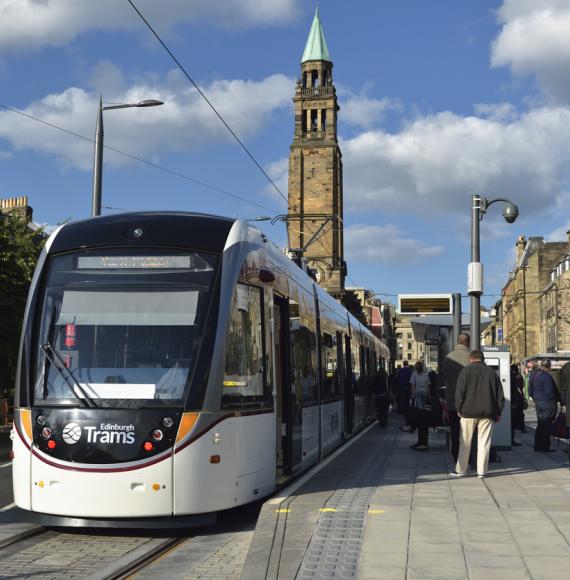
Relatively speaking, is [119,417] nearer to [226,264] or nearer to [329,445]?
[226,264]

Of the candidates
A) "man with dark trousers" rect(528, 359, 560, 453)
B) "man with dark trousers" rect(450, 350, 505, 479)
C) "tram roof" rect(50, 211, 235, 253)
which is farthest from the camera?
"man with dark trousers" rect(528, 359, 560, 453)

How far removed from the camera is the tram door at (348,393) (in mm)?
19297

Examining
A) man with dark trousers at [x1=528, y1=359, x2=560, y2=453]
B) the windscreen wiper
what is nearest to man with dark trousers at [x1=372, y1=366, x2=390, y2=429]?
man with dark trousers at [x1=528, y1=359, x2=560, y2=453]

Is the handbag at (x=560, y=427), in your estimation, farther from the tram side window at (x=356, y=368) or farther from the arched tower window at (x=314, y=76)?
the arched tower window at (x=314, y=76)

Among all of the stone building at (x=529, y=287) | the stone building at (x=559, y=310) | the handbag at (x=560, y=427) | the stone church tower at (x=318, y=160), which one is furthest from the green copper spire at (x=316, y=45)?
the handbag at (x=560, y=427)

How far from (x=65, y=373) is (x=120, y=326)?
668 mm

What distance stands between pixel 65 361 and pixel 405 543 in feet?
12.2

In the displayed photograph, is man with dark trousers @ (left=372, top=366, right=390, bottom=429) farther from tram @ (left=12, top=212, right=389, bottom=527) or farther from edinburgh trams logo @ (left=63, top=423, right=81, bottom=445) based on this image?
edinburgh trams logo @ (left=63, top=423, right=81, bottom=445)

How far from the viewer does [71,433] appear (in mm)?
8688

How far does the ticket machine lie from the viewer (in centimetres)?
1647

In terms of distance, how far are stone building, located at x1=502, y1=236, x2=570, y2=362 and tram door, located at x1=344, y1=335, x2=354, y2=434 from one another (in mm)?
59439

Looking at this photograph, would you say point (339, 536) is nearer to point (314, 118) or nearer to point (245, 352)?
point (245, 352)

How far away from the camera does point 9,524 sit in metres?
9.40

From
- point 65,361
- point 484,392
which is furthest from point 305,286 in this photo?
point 65,361
